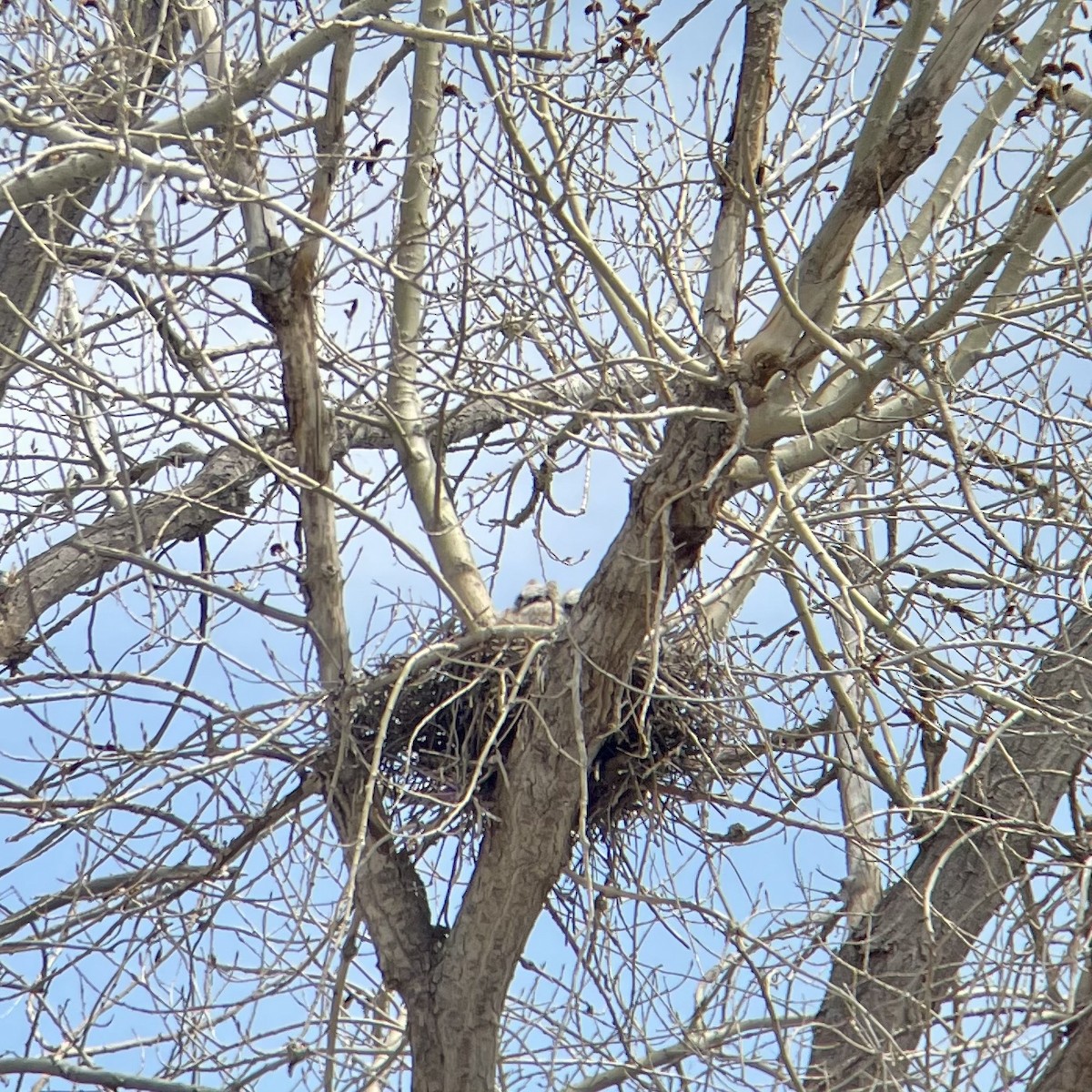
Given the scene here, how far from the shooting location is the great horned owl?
5.86 meters

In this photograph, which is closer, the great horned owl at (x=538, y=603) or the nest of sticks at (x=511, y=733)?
the nest of sticks at (x=511, y=733)

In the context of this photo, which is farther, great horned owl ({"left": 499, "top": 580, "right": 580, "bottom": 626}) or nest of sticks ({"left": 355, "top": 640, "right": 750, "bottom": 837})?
great horned owl ({"left": 499, "top": 580, "right": 580, "bottom": 626})

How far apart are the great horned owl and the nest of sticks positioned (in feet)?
2.99

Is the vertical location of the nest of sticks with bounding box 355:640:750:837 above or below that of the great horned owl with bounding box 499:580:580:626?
below

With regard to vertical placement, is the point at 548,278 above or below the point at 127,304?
below

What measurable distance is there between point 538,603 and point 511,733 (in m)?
1.78

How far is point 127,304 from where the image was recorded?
6.22 m

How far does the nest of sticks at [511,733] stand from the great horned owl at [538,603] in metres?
0.91

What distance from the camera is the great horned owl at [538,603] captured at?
5863mm

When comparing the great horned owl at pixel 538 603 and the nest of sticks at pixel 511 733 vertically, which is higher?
the great horned owl at pixel 538 603

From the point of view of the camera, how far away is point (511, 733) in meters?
4.66

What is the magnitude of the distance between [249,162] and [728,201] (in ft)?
5.44

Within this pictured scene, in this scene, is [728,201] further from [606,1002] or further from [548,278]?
[606,1002]

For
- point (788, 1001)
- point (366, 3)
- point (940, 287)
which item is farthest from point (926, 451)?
point (366, 3)
